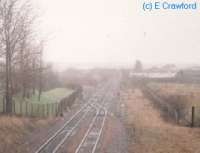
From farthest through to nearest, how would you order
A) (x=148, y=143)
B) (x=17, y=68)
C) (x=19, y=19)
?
(x=17, y=68) < (x=19, y=19) < (x=148, y=143)

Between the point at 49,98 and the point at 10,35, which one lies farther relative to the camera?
the point at 49,98

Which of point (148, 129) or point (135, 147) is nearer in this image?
point (135, 147)

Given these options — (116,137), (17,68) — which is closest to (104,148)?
(116,137)

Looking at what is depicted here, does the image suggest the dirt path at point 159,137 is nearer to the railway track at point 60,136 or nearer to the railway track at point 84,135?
the railway track at point 84,135

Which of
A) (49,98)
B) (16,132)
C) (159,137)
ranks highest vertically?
(16,132)

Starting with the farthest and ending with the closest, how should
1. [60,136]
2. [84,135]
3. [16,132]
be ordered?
[84,135], [60,136], [16,132]

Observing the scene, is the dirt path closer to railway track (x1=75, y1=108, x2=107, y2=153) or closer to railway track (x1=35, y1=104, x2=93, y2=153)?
railway track (x1=75, y1=108, x2=107, y2=153)

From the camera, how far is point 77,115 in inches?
1638

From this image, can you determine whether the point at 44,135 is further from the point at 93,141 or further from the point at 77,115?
the point at 77,115

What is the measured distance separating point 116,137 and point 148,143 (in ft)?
11.4

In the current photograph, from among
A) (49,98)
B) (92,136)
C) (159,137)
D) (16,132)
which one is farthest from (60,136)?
(49,98)

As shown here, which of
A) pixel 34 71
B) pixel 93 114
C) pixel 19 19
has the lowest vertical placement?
pixel 93 114

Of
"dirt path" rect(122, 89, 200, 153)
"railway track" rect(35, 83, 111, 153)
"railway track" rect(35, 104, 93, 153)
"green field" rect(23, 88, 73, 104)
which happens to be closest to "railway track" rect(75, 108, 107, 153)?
"railway track" rect(35, 83, 111, 153)

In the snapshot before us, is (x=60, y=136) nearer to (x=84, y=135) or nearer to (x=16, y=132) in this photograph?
(x=84, y=135)
